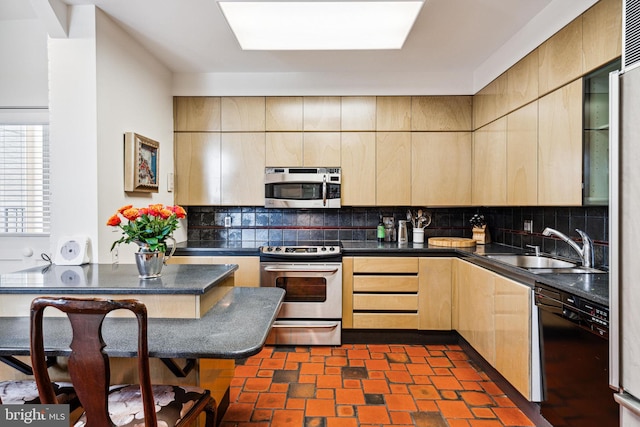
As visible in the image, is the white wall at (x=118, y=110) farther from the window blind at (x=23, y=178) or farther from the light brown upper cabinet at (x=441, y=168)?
the light brown upper cabinet at (x=441, y=168)

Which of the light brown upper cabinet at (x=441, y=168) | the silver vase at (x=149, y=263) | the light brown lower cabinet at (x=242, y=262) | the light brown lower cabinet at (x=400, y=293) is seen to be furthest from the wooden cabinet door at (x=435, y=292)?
the silver vase at (x=149, y=263)

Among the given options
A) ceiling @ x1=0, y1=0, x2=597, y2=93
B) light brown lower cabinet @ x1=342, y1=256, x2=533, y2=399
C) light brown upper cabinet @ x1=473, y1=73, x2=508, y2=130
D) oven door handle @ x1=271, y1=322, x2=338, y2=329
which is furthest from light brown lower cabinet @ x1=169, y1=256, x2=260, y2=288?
light brown upper cabinet @ x1=473, y1=73, x2=508, y2=130

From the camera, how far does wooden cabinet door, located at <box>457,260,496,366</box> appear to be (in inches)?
102

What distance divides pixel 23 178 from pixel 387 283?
325 centimetres

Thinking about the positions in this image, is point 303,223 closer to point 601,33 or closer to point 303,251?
point 303,251

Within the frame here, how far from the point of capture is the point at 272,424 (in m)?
2.13

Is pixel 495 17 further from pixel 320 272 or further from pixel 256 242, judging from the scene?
pixel 256 242

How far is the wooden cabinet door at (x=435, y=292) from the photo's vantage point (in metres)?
3.33

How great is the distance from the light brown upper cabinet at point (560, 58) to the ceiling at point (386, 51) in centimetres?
7

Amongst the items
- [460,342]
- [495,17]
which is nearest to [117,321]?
[460,342]

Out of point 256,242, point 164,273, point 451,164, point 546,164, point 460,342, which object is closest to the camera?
point 164,273

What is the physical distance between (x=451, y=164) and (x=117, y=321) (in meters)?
3.22

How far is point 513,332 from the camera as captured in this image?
7.46ft

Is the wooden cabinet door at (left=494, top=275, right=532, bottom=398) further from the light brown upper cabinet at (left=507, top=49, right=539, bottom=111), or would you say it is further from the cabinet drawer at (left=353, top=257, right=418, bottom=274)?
the light brown upper cabinet at (left=507, top=49, right=539, bottom=111)
